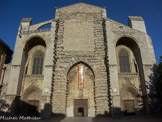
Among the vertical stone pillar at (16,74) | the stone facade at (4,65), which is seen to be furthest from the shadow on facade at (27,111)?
the stone facade at (4,65)

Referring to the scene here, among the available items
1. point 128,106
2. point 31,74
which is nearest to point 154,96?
point 128,106

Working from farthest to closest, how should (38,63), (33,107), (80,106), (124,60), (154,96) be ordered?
(38,63) < (124,60) < (33,107) < (80,106) < (154,96)

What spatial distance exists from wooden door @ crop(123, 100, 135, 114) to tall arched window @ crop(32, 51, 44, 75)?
9448mm

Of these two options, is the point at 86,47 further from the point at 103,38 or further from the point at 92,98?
the point at 92,98

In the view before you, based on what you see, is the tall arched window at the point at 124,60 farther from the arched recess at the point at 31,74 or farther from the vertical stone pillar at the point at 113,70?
the arched recess at the point at 31,74

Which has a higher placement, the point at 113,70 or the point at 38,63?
the point at 38,63

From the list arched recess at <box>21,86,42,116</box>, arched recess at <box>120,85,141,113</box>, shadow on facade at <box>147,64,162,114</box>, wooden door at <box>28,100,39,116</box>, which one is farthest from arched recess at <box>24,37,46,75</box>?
shadow on facade at <box>147,64,162,114</box>

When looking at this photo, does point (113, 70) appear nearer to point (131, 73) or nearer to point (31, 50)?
point (131, 73)

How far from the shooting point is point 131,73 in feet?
46.9

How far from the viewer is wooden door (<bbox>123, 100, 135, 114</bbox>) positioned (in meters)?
13.2

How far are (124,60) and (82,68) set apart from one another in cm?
482

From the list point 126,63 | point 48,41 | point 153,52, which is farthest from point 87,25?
point 153,52

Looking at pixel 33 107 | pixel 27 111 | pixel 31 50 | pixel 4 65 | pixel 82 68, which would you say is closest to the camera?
pixel 27 111

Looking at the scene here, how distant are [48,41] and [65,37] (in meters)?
2.03
